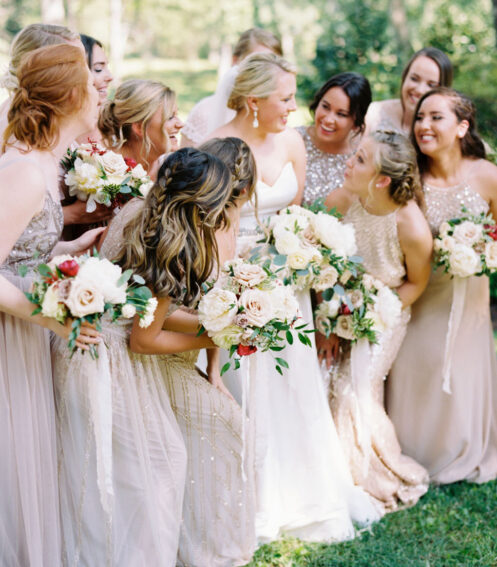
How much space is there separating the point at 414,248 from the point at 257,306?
1.66 meters

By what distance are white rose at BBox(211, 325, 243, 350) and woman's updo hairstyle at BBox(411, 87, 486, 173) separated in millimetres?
2263

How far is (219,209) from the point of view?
10.3ft

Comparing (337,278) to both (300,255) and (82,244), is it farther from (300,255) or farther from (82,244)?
(82,244)

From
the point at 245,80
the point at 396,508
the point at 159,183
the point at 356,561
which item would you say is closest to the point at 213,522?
the point at 356,561

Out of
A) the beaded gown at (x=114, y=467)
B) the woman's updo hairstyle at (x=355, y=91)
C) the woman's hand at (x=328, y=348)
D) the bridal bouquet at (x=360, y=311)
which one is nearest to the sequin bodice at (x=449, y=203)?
the bridal bouquet at (x=360, y=311)

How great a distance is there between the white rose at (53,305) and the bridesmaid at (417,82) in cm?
345

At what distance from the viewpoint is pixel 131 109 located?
4.07 meters

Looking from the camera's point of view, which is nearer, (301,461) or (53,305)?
(53,305)

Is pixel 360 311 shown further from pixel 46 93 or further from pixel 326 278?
pixel 46 93

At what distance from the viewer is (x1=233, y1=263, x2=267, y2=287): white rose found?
10.8ft

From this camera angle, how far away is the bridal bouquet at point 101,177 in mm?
3635

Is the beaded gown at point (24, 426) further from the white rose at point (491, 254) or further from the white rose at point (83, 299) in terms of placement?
the white rose at point (491, 254)

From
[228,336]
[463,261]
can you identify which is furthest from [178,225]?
A: [463,261]

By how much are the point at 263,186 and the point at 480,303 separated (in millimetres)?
1770
